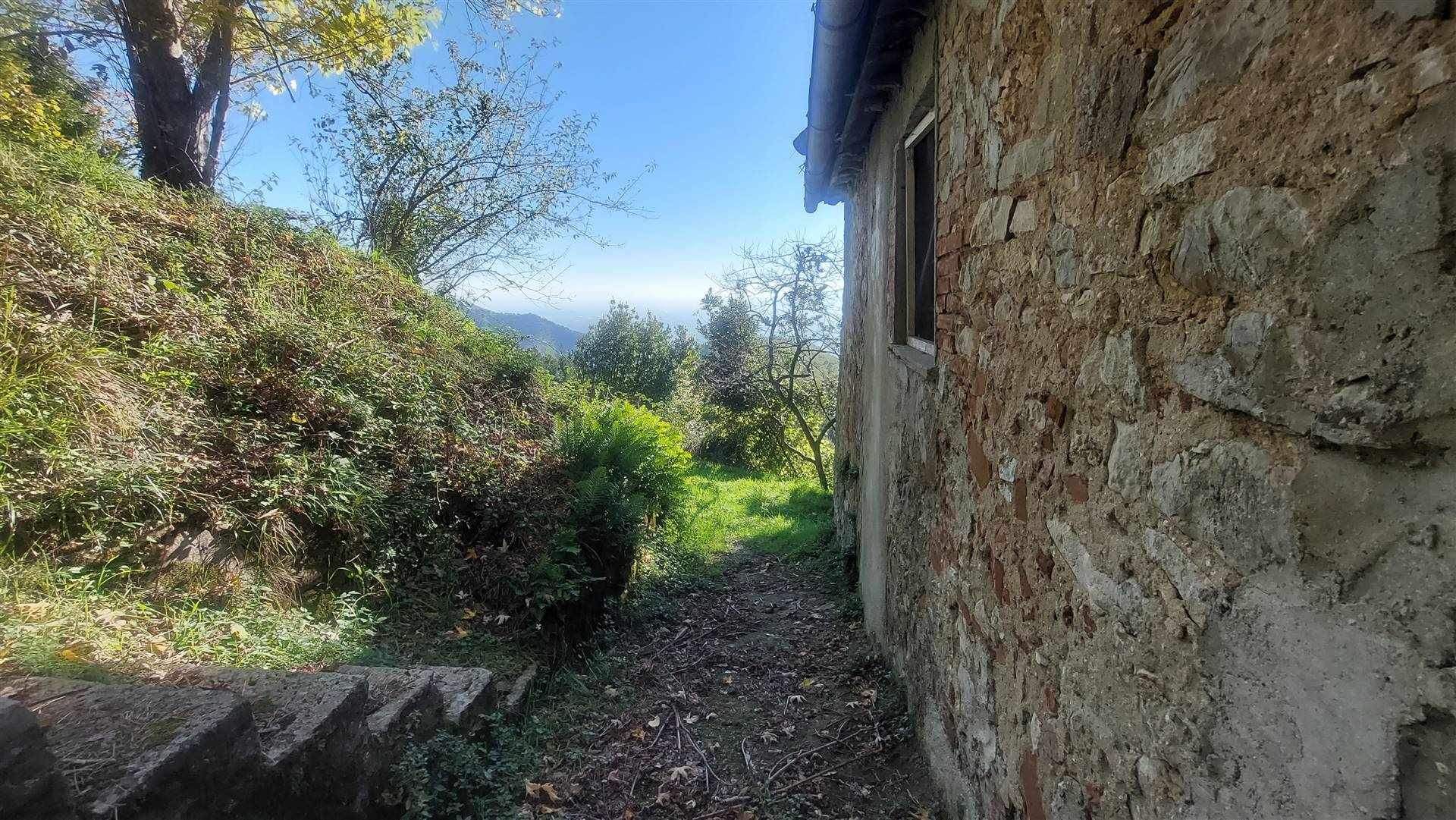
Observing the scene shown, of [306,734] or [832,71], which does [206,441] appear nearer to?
[306,734]

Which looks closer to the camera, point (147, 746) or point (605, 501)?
point (147, 746)

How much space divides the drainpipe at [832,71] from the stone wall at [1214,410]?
93 centimetres

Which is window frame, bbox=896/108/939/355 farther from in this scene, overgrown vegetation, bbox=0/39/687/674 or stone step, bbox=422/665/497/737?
stone step, bbox=422/665/497/737

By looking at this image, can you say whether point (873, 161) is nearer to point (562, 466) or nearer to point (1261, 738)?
point (562, 466)

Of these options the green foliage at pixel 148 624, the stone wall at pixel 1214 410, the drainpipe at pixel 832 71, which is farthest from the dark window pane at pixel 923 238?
the green foliage at pixel 148 624

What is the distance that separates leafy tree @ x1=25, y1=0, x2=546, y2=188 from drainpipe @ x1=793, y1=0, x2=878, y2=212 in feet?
14.6

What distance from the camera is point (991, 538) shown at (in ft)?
6.86

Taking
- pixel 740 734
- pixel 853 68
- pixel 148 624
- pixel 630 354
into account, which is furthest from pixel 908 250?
pixel 630 354

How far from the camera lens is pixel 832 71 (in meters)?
3.50

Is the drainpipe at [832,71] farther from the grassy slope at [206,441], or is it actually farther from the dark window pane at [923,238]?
the grassy slope at [206,441]

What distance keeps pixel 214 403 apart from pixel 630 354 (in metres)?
12.8

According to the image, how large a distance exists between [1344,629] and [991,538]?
1.30 m

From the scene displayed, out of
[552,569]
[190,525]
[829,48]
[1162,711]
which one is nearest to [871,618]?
[552,569]

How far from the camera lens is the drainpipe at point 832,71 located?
291cm
